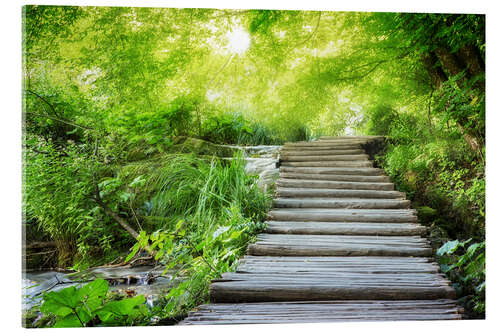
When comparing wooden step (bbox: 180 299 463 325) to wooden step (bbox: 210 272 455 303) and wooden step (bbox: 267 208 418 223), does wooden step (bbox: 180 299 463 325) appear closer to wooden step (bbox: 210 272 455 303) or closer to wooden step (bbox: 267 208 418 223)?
wooden step (bbox: 210 272 455 303)

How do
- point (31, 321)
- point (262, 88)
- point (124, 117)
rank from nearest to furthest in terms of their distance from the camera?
point (31, 321), point (124, 117), point (262, 88)

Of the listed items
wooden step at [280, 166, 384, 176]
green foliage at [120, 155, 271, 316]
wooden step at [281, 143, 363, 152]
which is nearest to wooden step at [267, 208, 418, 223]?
green foliage at [120, 155, 271, 316]

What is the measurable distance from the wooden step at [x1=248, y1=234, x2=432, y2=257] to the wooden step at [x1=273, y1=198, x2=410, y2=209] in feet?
1.52

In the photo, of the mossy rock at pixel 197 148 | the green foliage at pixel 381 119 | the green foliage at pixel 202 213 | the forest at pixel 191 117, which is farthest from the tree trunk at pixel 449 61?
the mossy rock at pixel 197 148

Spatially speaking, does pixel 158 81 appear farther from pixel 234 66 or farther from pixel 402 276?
pixel 402 276

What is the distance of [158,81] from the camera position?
7.32 feet

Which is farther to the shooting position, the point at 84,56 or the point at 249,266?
the point at 84,56

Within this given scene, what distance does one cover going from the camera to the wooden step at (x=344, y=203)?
2.56 m

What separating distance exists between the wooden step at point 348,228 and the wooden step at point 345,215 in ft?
0.20

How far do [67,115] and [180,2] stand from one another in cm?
92

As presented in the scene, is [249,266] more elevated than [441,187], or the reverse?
[441,187]

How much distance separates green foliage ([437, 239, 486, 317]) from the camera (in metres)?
1.81

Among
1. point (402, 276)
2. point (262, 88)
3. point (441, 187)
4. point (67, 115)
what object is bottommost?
point (402, 276)
